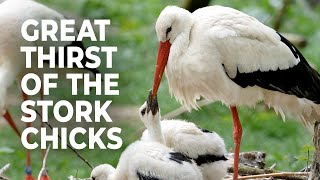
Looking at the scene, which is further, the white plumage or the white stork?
the white plumage

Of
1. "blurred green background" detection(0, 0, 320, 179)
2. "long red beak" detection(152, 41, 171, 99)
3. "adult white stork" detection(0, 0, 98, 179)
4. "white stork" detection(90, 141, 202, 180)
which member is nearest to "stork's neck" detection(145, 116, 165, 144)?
"white stork" detection(90, 141, 202, 180)

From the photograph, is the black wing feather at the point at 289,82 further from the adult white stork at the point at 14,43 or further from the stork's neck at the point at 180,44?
the adult white stork at the point at 14,43

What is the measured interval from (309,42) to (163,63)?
6.14 meters

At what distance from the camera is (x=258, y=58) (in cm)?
714

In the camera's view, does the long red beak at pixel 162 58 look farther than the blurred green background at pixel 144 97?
No

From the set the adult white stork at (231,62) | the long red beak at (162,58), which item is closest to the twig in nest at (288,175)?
the adult white stork at (231,62)

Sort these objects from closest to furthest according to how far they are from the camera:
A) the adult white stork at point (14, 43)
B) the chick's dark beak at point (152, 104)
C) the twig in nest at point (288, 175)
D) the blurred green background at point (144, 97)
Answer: the chick's dark beak at point (152, 104) → the twig in nest at point (288, 175) → the adult white stork at point (14, 43) → the blurred green background at point (144, 97)

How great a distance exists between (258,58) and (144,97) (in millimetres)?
4560

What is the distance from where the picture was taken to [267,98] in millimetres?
7352

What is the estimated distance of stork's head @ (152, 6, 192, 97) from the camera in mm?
7113

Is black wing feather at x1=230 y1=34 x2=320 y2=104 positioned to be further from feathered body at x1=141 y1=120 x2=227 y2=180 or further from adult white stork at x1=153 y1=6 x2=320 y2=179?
feathered body at x1=141 y1=120 x2=227 y2=180

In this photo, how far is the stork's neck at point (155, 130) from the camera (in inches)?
277

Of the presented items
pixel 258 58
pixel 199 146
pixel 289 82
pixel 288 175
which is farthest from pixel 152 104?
pixel 288 175

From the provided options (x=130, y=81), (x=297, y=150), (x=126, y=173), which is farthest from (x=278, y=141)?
(x=126, y=173)
